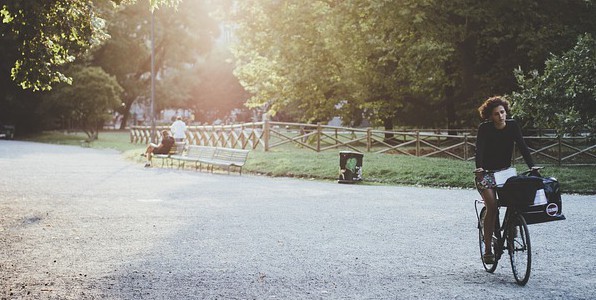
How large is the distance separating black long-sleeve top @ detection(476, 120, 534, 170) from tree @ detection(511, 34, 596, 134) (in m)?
12.3

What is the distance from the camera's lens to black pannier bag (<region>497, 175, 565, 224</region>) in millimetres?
5754

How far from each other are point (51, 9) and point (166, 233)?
4989 mm

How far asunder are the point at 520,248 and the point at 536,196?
550 mm

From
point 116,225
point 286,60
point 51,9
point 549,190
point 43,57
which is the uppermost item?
point 286,60

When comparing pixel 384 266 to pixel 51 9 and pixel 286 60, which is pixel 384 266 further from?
pixel 286 60

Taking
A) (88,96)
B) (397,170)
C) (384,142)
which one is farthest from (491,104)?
(88,96)

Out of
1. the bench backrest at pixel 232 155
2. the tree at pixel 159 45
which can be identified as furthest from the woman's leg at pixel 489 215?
the tree at pixel 159 45

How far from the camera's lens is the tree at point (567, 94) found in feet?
57.1

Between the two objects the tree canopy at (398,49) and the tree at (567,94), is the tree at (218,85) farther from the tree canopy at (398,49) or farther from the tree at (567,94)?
the tree at (567,94)

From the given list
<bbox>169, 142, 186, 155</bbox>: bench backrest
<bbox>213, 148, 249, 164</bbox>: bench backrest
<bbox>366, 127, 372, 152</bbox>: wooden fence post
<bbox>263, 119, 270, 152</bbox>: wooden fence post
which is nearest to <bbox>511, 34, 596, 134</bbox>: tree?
<bbox>366, 127, 372, 152</bbox>: wooden fence post

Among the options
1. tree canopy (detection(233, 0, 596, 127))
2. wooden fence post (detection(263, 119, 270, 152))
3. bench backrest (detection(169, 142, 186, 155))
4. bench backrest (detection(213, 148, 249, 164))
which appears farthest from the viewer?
wooden fence post (detection(263, 119, 270, 152))

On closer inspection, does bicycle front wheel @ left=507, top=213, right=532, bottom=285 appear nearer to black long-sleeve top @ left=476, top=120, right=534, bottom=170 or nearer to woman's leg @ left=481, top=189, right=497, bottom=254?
woman's leg @ left=481, top=189, right=497, bottom=254

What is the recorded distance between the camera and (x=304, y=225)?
9625mm

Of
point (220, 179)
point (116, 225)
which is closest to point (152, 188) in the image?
point (220, 179)
